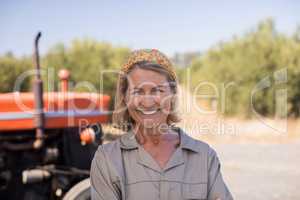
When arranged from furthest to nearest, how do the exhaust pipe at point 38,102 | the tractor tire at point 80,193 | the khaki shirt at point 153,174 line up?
1. the exhaust pipe at point 38,102
2. the tractor tire at point 80,193
3. the khaki shirt at point 153,174

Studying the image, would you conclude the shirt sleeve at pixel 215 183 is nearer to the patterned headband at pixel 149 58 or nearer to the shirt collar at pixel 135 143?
the shirt collar at pixel 135 143

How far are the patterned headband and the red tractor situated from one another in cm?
171

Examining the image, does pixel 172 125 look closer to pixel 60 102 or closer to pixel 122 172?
pixel 122 172

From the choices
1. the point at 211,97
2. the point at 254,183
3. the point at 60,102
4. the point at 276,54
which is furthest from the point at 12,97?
the point at 276,54

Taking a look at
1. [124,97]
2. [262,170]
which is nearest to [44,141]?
[124,97]

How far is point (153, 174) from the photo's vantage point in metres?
1.49

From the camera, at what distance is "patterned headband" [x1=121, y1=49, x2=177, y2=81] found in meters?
1.55

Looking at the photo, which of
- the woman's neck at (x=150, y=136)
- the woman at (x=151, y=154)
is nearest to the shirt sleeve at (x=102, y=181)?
the woman at (x=151, y=154)

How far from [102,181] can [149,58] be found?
467 mm

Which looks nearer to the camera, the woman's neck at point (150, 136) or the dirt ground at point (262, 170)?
the woman's neck at point (150, 136)

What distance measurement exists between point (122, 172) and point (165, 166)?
15cm

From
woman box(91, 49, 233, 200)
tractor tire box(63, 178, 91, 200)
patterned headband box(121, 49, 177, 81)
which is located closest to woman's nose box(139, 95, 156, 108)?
woman box(91, 49, 233, 200)

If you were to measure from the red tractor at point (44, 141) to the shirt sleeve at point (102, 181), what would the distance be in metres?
1.63

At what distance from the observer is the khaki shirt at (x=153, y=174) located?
1.46m
